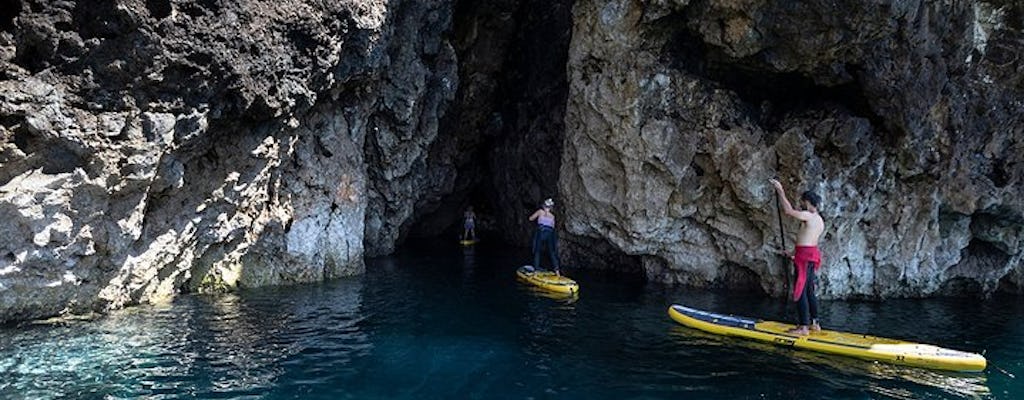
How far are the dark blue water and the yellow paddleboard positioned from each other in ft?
0.80

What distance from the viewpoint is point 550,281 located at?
17906 millimetres

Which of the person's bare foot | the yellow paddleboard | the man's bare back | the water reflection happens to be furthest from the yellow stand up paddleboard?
the man's bare back

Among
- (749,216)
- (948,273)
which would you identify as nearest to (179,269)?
(749,216)

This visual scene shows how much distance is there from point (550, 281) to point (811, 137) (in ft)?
25.0

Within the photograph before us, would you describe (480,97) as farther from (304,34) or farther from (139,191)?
(139,191)

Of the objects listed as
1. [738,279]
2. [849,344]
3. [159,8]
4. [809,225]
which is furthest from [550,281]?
[159,8]

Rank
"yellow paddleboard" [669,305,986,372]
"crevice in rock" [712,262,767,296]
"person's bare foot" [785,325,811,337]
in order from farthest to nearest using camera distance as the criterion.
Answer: "crevice in rock" [712,262,767,296] < "person's bare foot" [785,325,811,337] < "yellow paddleboard" [669,305,986,372]

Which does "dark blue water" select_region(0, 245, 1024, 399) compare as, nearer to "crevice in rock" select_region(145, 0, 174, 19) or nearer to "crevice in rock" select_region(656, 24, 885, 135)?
"crevice in rock" select_region(656, 24, 885, 135)

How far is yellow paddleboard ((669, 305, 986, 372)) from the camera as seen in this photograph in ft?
36.3

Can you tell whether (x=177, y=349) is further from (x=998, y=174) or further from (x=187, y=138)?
(x=998, y=174)

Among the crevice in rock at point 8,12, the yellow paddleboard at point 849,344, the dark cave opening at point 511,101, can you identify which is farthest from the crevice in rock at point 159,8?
the dark cave opening at point 511,101

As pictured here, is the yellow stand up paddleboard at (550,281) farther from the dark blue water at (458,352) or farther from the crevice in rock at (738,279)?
the crevice in rock at (738,279)

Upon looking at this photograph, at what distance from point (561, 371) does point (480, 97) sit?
19.6m

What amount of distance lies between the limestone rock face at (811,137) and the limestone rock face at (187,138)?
714 centimetres
